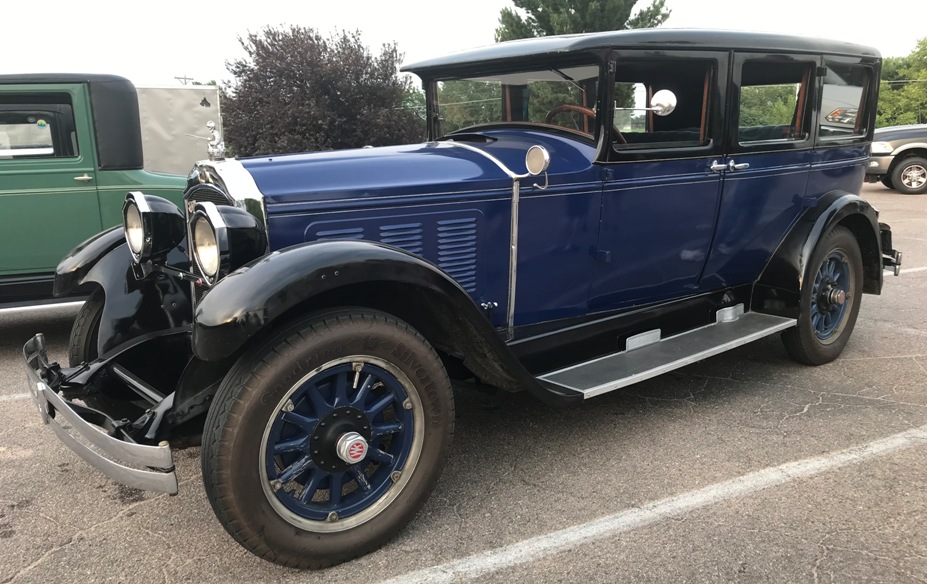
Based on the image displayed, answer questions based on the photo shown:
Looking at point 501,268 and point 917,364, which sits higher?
point 501,268

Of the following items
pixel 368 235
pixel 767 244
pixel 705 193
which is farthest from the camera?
pixel 767 244

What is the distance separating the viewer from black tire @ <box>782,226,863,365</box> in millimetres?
3988

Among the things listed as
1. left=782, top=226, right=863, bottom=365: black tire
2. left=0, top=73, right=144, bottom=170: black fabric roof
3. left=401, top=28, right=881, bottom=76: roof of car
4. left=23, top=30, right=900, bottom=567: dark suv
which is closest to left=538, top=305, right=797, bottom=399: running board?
left=23, top=30, right=900, bottom=567: dark suv

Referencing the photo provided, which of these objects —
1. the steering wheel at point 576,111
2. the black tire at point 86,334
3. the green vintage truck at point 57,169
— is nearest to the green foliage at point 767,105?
the steering wheel at point 576,111

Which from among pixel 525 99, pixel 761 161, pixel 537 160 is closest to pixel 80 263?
pixel 537 160

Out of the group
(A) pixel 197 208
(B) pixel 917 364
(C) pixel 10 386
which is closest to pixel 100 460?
(A) pixel 197 208

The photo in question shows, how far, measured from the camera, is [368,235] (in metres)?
2.68

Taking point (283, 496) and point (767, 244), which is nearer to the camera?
point (283, 496)

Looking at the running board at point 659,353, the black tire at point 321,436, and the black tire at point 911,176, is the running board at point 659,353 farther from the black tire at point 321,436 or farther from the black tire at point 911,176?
the black tire at point 911,176

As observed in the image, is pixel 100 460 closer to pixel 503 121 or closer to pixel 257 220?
pixel 257 220

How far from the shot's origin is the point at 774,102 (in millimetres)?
4023

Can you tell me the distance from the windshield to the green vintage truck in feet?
8.56

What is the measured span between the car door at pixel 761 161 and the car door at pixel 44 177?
441cm

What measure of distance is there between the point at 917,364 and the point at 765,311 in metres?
1.06
